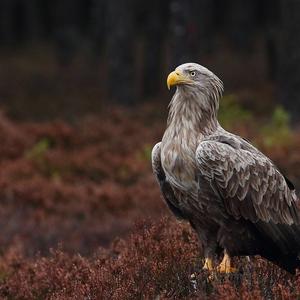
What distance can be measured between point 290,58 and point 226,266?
10824 mm

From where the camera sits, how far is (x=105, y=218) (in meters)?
11.9

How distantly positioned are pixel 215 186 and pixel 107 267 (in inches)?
47.2

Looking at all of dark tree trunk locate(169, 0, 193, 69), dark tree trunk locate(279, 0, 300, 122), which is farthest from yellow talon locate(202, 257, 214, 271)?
dark tree trunk locate(169, 0, 193, 69)

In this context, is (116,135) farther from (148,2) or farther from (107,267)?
(148,2)

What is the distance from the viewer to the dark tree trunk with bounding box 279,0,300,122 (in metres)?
15.9

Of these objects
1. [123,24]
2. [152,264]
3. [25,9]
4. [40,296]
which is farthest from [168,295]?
[25,9]

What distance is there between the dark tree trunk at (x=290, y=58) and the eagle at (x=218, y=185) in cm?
1010

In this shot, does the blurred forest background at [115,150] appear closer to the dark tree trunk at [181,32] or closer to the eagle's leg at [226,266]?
the dark tree trunk at [181,32]

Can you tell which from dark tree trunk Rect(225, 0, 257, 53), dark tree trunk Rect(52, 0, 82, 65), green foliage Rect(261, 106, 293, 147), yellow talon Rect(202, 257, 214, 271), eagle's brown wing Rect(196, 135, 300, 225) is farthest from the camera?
dark tree trunk Rect(225, 0, 257, 53)

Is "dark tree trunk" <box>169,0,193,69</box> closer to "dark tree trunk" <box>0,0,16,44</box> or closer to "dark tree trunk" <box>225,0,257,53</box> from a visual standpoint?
"dark tree trunk" <box>225,0,257,53</box>

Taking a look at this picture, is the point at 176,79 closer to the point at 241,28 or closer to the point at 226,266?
the point at 226,266

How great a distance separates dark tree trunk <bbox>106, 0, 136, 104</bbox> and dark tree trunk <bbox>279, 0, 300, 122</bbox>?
17.9 feet

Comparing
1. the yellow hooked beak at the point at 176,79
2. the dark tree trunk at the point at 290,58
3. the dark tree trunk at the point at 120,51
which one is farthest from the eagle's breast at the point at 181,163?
the dark tree trunk at the point at 120,51

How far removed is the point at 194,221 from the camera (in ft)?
20.2
